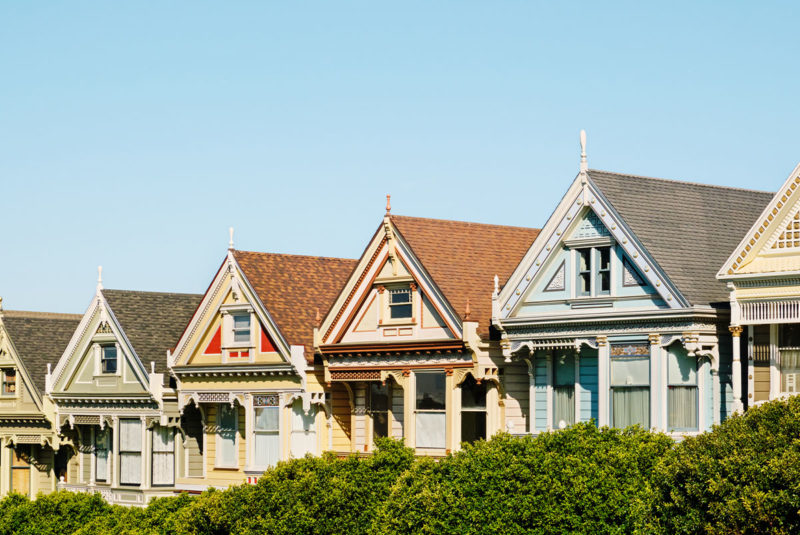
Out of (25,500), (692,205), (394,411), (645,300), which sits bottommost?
(25,500)

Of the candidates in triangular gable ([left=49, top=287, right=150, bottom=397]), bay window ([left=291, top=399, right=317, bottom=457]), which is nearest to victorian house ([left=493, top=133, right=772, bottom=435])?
bay window ([left=291, top=399, right=317, bottom=457])

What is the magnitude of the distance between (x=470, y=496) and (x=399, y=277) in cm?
1034

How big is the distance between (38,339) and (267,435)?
1508cm

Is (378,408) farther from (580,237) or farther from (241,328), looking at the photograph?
(580,237)

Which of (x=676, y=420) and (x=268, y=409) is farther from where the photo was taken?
(x=268, y=409)

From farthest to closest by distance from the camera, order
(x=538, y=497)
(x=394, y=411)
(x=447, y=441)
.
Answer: (x=394, y=411), (x=447, y=441), (x=538, y=497)

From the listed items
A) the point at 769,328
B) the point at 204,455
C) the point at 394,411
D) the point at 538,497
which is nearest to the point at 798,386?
the point at 769,328

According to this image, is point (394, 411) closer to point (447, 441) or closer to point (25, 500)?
point (447, 441)

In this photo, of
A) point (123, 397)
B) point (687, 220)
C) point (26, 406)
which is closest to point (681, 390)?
point (687, 220)

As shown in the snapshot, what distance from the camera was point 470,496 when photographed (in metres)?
36.1

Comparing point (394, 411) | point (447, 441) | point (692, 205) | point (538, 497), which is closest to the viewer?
point (538, 497)

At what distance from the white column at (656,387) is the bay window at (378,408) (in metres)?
10.7

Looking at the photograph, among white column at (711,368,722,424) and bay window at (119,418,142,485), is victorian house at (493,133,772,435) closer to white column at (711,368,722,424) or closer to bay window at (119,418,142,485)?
white column at (711,368,722,424)

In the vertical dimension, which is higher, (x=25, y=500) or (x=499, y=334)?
(x=499, y=334)
